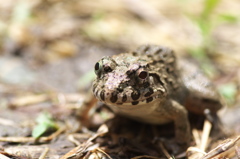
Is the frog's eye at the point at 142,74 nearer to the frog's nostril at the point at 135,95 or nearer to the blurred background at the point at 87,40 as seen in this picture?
the frog's nostril at the point at 135,95

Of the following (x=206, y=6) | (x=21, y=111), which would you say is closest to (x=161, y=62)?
(x=21, y=111)

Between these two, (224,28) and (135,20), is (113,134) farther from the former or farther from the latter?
(224,28)

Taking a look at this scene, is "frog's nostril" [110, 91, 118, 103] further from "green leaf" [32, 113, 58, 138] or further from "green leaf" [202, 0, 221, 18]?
"green leaf" [202, 0, 221, 18]

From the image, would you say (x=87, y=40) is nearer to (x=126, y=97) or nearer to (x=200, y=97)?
(x=200, y=97)

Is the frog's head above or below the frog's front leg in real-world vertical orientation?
above

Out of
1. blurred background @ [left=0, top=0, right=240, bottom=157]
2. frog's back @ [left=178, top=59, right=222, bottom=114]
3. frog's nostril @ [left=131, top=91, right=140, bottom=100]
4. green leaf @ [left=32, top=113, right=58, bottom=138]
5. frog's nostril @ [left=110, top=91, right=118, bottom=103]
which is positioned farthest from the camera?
blurred background @ [left=0, top=0, right=240, bottom=157]

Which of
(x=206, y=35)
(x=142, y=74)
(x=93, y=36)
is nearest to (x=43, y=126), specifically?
(x=142, y=74)

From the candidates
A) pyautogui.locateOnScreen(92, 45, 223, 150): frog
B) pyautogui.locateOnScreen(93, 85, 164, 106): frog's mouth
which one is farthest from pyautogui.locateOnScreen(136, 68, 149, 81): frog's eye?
pyautogui.locateOnScreen(93, 85, 164, 106): frog's mouth
